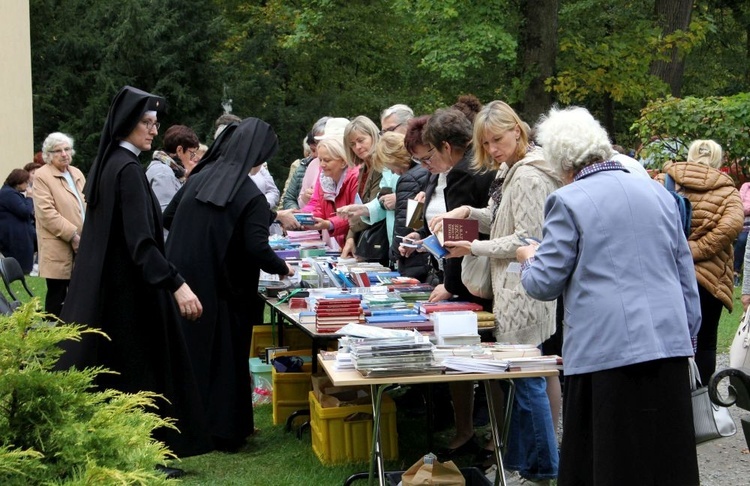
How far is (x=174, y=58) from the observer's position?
73.8 ft

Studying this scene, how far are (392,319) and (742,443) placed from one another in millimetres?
2674

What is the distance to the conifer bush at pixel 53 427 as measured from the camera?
2414mm

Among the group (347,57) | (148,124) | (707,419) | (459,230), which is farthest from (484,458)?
(347,57)

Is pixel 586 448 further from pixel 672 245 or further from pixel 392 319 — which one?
pixel 392 319

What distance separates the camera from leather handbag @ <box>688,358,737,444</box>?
167 inches

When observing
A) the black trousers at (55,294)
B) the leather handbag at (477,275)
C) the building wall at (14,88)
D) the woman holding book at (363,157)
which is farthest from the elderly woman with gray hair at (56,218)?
the building wall at (14,88)

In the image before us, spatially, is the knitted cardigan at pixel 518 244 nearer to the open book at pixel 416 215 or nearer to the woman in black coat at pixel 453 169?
the woman in black coat at pixel 453 169

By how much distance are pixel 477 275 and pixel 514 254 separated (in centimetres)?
53

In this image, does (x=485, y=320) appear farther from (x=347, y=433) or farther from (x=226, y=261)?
(x=226, y=261)

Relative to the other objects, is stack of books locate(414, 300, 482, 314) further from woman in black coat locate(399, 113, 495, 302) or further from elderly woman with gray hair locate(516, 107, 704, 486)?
elderly woman with gray hair locate(516, 107, 704, 486)

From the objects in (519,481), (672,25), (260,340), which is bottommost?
(519,481)

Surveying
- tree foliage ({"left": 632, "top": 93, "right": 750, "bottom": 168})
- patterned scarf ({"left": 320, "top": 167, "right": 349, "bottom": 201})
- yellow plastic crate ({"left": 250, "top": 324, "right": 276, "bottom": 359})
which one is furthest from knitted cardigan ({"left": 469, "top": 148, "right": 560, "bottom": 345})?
tree foliage ({"left": 632, "top": 93, "right": 750, "bottom": 168})

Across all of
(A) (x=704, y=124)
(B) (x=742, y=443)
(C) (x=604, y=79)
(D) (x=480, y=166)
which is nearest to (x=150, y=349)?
(D) (x=480, y=166)

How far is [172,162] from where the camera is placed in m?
9.49
